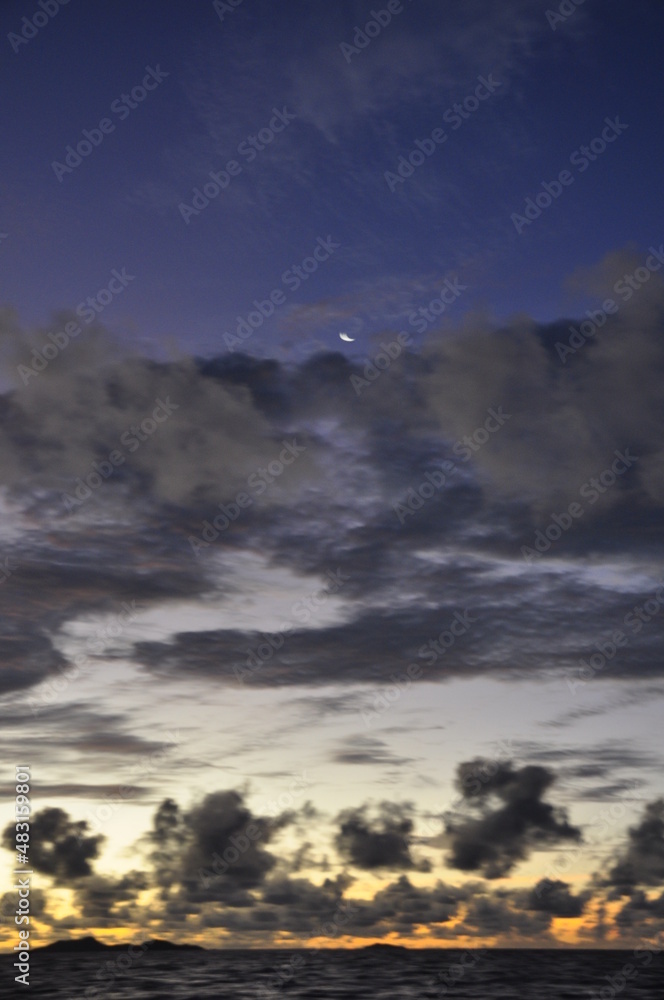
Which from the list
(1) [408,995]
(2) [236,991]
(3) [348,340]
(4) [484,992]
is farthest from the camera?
(2) [236,991]

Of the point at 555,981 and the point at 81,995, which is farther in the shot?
the point at 555,981

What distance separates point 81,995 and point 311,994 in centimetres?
3786

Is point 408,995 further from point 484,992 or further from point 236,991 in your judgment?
point 236,991

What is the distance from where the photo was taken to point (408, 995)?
495 ft

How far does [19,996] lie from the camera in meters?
155

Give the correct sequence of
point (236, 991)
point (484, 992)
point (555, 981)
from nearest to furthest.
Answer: point (484, 992) < point (236, 991) < point (555, 981)

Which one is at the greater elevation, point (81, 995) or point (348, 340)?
point (348, 340)

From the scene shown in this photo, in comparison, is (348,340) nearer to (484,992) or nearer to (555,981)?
(484,992)

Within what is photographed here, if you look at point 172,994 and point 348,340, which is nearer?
point 348,340

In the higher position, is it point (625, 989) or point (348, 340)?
point (348, 340)

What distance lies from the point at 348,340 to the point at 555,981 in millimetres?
193555

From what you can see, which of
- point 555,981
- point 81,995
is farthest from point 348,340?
point 555,981

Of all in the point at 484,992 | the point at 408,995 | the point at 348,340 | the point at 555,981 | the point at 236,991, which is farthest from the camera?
the point at 555,981

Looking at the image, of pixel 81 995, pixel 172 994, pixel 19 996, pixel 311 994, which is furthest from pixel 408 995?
pixel 19 996
